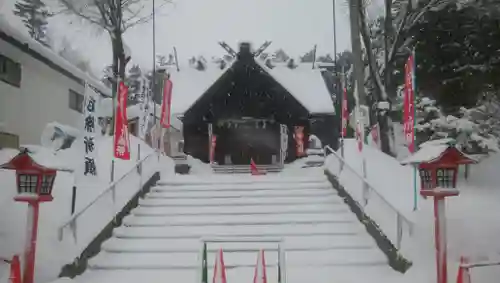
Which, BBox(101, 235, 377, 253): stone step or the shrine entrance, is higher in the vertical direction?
the shrine entrance

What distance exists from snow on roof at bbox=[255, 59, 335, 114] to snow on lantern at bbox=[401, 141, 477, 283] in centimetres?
503

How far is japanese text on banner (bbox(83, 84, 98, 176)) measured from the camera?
16.0ft

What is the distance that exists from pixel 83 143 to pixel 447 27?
10.9 ft

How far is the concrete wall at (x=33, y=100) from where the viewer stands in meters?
3.79

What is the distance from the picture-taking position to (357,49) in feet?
18.0

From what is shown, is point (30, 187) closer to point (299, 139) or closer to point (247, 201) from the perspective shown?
point (247, 201)

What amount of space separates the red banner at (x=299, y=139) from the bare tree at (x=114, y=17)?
166 inches

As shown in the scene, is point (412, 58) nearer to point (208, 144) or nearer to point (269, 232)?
point (269, 232)

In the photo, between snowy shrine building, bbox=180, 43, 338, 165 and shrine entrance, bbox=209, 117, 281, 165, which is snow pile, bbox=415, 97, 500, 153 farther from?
shrine entrance, bbox=209, 117, 281, 165

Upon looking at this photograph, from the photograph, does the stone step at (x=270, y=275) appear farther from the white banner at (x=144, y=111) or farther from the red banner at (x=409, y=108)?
the white banner at (x=144, y=111)

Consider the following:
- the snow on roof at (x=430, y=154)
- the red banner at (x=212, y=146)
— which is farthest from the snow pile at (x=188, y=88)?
the snow on roof at (x=430, y=154)

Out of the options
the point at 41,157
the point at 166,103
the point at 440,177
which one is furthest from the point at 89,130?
the point at 440,177

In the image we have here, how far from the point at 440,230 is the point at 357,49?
2.52 metres

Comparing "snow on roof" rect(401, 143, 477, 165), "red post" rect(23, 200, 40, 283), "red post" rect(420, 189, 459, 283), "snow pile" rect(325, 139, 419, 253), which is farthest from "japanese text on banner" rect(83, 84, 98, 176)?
→ "red post" rect(420, 189, 459, 283)
